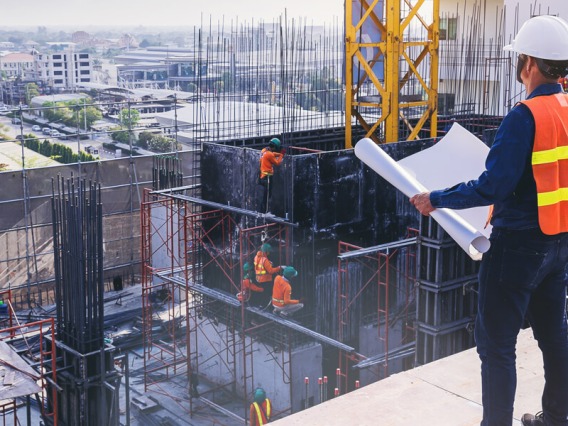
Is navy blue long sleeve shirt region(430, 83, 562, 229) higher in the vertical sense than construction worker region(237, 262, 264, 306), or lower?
higher

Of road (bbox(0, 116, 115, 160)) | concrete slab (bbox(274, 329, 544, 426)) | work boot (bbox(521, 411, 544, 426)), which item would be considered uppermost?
work boot (bbox(521, 411, 544, 426))

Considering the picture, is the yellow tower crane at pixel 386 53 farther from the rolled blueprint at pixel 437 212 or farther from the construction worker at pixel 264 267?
the rolled blueprint at pixel 437 212

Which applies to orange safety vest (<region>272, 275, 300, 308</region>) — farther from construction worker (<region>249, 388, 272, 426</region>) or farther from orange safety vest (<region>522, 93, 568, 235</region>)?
orange safety vest (<region>522, 93, 568, 235</region>)

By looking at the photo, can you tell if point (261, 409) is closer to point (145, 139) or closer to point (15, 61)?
point (145, 139)

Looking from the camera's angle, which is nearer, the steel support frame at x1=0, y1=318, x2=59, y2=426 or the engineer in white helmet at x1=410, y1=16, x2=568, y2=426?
the engineer in white helmet at x1=410, y1=16, x2=568, y2=426

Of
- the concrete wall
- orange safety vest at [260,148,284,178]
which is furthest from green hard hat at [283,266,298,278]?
orange safety vest at [260,148,284,178]

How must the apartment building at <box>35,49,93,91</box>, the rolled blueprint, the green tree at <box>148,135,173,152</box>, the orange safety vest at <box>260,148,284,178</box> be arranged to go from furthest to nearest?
the apartment building at <box>35,49,93,91</box>, the green tree at <box>148,135,173,152</box>, the orange safety vest at <box>260,148,284,178</box>, the rolled blueprint

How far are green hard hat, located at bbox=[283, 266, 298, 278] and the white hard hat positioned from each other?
328 inches

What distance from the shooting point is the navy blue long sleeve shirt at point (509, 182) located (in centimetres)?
285

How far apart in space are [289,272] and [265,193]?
59.8 inches

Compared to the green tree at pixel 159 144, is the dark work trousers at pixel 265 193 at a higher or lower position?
higher

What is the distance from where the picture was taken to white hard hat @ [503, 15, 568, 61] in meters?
2.92

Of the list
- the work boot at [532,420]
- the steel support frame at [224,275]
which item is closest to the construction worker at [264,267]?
the steel support frame at [224,275]

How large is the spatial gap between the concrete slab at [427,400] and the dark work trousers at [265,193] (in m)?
7.52
